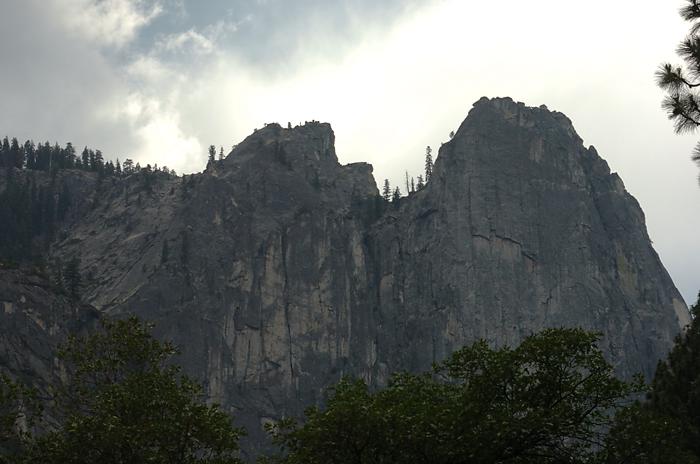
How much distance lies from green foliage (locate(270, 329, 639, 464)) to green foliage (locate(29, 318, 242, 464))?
3.12 metres

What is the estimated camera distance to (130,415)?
120 ft

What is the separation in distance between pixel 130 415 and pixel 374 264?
13708 cm

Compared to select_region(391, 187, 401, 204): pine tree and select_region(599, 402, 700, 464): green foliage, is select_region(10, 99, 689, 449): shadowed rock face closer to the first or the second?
select_region(391, 187, 401, 204): pine tree

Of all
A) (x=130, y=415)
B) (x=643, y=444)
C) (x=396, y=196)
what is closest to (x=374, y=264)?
(x=396, y=196)

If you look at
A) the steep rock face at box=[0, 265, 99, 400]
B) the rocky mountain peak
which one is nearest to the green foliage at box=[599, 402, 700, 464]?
the steep rock face at box=[0, 265, 99, 400]

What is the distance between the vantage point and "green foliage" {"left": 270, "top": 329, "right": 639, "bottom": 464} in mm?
32344

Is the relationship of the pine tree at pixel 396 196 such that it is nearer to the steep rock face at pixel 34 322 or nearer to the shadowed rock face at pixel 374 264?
the shadowed rock face at pixel 374 264

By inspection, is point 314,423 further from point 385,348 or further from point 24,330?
point 385,348

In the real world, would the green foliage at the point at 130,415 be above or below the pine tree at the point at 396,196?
below

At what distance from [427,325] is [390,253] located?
18.2 metres

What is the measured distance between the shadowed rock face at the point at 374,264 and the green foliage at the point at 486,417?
108 meters

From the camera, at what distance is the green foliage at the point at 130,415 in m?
34.8

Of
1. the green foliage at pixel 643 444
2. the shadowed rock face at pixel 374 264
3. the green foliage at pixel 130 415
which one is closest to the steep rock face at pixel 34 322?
the shadowed rock face at pixel 374 264

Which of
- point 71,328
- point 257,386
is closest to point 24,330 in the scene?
point 71,328
